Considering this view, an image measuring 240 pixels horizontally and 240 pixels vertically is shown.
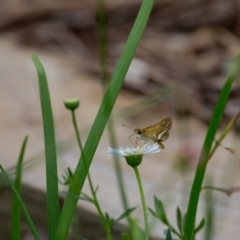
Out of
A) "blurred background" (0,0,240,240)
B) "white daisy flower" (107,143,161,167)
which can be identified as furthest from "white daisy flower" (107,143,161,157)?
"blurred background" (0,0,240,240)

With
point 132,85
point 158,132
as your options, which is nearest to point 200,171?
point 158,132

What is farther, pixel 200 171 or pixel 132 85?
pixel 132 85

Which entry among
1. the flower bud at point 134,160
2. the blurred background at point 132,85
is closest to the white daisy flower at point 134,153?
the flower bud at point 134,160

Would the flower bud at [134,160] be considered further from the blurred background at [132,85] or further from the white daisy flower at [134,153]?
the blurred background at [132,85]

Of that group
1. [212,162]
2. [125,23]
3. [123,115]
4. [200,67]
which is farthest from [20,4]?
[123,115]

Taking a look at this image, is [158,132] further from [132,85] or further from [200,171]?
[132,85]

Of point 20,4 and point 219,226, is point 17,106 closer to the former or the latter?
point 219,226

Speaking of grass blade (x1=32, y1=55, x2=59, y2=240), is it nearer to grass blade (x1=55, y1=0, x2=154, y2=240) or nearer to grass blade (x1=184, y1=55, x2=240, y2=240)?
grass blade (x1=55, y1=0, x2=154, y2=240)

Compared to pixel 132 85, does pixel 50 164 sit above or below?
below
